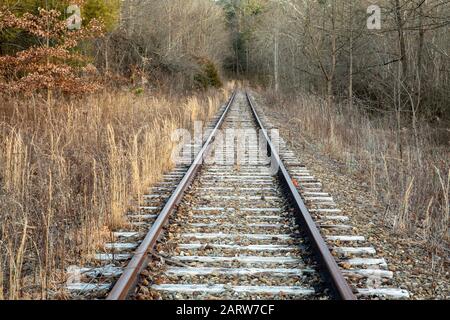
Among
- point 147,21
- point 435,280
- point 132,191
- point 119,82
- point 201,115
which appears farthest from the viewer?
point 147,21

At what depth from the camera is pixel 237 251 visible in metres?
4.38

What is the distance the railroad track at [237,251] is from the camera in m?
3.54

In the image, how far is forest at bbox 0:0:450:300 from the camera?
15.9ft

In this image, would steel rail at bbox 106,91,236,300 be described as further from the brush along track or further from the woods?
the woods

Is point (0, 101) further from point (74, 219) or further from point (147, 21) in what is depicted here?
point (147, 21)

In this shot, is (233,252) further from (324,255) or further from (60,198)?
(60,198)

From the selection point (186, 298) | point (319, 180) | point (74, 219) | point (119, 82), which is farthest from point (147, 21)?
point (186, 298)

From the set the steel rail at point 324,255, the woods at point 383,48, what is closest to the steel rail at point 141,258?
the steel rail at point 324,255

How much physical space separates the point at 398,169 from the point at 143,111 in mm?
8000

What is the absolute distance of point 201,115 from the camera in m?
16.7

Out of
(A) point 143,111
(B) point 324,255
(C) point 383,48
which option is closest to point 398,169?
(B) point 324,255

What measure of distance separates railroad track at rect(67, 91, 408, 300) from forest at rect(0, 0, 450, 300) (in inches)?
15.0

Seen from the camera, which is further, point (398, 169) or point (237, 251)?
point (398, 169)
